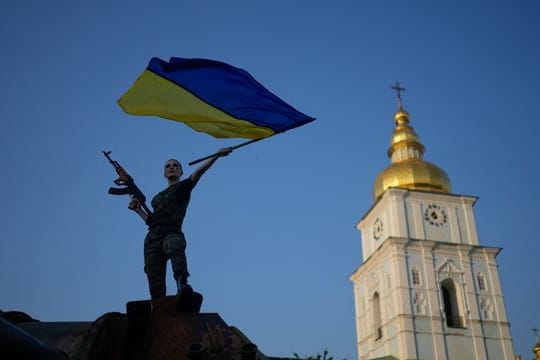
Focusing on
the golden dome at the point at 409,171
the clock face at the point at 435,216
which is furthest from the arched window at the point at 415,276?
the golden dome at the point at 409,171

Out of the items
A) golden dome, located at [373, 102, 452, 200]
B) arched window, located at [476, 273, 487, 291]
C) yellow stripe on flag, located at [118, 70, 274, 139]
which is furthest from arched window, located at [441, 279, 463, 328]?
yellow stripe on flag, located at [118, 70, 274, 139]

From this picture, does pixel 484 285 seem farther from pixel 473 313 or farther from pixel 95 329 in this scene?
pixel 95 329

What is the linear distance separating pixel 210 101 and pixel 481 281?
3456 cm

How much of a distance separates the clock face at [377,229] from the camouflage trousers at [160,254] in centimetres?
3552

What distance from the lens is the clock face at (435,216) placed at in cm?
3844

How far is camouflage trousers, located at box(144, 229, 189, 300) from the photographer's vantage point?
4.56 metres

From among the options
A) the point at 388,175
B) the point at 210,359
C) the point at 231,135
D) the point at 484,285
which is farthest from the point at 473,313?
the point at 210,359

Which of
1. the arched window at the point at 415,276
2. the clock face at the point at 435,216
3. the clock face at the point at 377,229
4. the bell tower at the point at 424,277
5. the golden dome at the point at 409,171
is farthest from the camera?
the golden dome at the point at 409,171

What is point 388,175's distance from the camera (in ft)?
134

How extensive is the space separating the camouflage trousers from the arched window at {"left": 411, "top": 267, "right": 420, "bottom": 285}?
108 ft

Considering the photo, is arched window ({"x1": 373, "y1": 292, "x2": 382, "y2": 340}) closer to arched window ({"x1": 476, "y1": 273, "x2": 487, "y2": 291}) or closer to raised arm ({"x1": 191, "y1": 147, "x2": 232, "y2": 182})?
arched window ({"x1": 476, "y1": 273, "x2": 487, "y2": 291})

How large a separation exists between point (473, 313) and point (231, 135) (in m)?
33.2

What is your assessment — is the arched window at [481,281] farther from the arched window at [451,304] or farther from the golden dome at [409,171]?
the golden dome at [409,171]

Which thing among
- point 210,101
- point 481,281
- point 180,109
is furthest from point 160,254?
point 481,281
